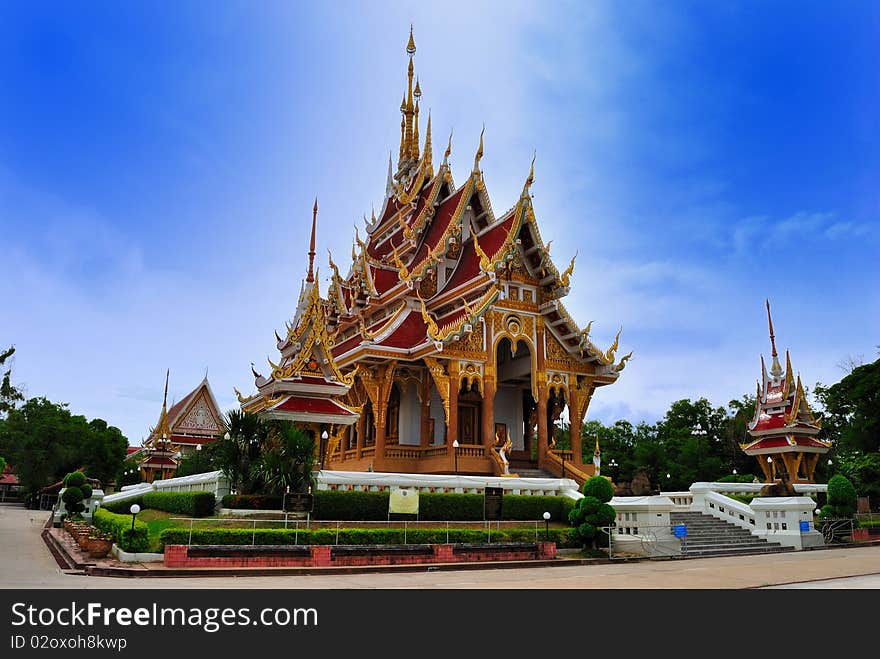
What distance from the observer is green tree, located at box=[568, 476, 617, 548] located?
53.5 feet

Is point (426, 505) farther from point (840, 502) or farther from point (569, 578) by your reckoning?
point (840, 502)

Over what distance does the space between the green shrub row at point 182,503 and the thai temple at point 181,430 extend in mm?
19171

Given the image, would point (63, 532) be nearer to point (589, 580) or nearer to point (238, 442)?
point (238, 442)

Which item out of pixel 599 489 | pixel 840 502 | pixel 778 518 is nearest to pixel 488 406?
pixel 599 489

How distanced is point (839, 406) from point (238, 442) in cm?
3583

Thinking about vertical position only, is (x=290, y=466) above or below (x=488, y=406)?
below

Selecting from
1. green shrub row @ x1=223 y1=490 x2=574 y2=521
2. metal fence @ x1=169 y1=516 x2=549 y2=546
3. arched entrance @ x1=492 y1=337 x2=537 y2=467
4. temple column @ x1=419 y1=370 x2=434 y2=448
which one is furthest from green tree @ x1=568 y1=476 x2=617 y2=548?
arched entrance @ x1=492 y1=337 x2=537 y2=467

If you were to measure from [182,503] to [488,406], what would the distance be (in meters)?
11.5

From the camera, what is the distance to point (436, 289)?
29000 millimetres

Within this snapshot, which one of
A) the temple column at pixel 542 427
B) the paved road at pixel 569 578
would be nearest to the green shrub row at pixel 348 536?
the paved road at pixel 569 578

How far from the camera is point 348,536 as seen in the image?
45.4ft

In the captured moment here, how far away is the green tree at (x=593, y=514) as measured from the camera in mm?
16312

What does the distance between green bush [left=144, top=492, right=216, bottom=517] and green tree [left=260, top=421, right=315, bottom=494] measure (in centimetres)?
120

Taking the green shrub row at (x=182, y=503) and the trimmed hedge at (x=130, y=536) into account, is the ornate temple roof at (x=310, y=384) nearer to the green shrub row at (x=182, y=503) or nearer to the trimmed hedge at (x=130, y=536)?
the green shrub row at (x=182, y=503)
